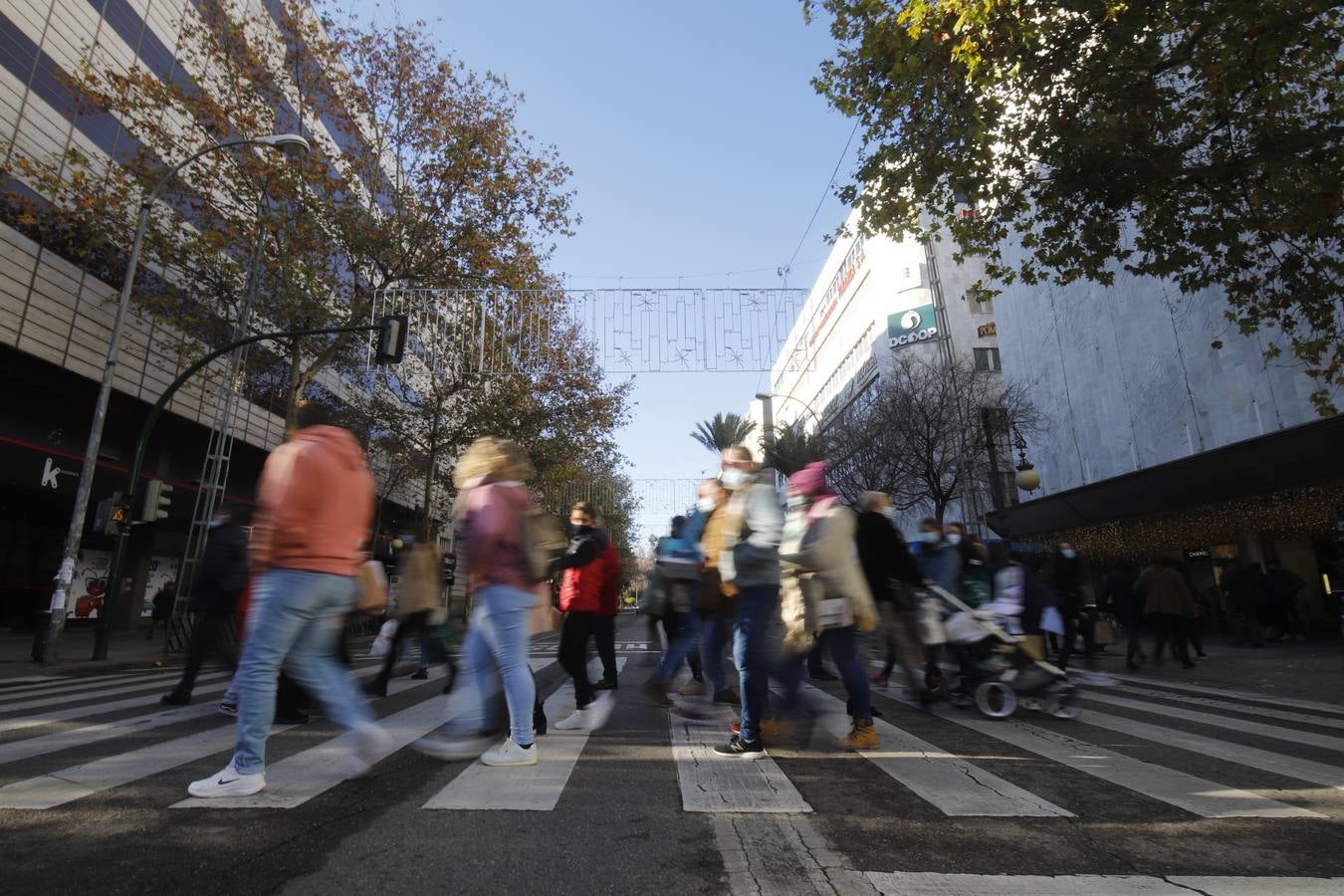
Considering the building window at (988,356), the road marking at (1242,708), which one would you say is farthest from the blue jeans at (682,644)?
the building window at (988,356)

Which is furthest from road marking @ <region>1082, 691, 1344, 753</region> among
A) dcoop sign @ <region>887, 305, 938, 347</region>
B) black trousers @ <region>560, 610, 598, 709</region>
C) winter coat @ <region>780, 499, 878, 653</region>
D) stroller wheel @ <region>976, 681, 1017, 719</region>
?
dcoop sign @ <region>887, 305, 938, 347</region>

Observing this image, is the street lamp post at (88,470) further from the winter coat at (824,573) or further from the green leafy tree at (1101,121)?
the winter coat at (824,573)

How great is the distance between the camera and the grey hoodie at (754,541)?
436cm

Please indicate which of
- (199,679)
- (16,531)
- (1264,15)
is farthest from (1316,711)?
(16,531)

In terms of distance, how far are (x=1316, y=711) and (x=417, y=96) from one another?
20.5m

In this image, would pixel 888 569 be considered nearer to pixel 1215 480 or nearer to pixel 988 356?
pixel 1215 480

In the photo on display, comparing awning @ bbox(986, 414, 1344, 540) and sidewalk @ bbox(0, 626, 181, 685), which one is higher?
awning @ bbox(986, 414, 1344, 540)

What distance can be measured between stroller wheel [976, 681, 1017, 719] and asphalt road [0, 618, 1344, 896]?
596mm

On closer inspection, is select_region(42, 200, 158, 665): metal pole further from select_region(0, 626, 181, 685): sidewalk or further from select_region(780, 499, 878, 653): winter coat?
select_region(780, 499, 878, 653): winter coat

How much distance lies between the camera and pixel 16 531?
1695 cm

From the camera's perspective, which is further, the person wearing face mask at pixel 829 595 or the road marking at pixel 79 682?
the road marking at pixel 79 682

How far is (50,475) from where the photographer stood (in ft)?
51.1

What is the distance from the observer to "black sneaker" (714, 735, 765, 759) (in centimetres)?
423

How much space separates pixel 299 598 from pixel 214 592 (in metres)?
3.62
